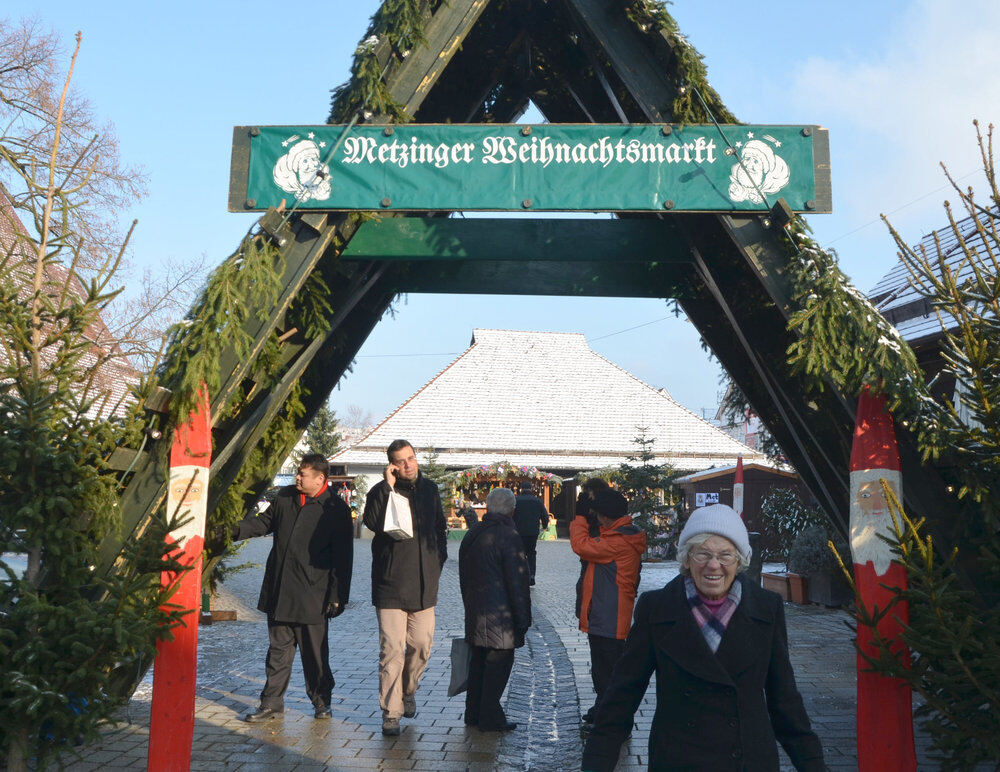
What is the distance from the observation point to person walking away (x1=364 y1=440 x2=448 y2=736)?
685cm

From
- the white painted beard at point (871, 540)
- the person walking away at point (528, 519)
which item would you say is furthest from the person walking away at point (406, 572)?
the person walking away at point (528, 519)

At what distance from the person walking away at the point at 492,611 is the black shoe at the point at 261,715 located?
4.46ft

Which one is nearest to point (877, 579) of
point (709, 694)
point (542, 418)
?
point (709, 694)

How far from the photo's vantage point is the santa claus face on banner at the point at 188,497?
5.27m

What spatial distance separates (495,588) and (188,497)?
243 cm

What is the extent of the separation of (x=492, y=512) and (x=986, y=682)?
3.55 meters

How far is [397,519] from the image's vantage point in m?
6.86

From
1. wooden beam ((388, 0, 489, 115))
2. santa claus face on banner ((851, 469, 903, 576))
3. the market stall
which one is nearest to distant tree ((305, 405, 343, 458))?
the market stall

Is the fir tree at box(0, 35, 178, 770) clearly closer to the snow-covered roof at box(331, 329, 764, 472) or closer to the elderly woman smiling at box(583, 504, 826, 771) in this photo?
the elderly woman smiling at box(583, 504, 826, 771)

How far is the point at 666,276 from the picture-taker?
726cm

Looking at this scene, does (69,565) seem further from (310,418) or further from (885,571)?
(885,571)

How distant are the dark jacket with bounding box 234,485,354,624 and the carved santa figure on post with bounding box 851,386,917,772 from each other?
11.3ft

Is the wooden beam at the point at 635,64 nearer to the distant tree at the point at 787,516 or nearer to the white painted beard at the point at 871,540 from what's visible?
the white painted beard at the point at 871,540

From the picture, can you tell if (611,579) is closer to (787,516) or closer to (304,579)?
(304,579)
